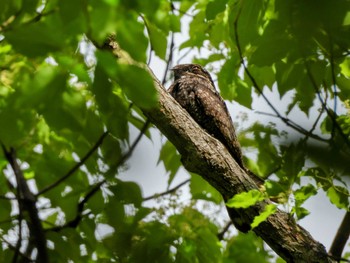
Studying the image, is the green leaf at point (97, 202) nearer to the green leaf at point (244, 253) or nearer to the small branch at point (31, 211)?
the small branch at point (31, 211)

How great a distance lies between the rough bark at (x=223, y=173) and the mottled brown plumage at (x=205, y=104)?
79 cm

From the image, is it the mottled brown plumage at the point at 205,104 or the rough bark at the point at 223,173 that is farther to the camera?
the mottled brown plumage at the point at 205,104

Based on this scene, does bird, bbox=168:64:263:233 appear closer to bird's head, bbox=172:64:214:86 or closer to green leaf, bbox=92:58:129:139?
bird's head, bbox=172:64:214:86

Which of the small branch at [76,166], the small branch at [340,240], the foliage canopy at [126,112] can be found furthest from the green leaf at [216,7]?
the small branch at [340,240]

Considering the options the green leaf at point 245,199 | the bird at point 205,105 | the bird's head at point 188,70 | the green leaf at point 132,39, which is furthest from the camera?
the bird's head at point 188,70

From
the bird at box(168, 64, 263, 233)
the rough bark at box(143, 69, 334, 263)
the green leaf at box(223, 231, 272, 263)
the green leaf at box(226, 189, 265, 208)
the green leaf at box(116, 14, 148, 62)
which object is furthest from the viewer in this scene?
the bird at box(168, 64, 263, 233)

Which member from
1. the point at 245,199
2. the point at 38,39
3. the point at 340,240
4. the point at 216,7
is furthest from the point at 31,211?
the point at 340,240

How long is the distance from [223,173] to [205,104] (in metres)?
1.41

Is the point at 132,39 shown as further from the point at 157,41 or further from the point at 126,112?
the point at 157,41

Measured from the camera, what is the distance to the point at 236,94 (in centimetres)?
344

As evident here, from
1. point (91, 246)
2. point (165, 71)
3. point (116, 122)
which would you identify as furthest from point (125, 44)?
point (165, 71)

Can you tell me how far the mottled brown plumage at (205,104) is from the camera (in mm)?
4297

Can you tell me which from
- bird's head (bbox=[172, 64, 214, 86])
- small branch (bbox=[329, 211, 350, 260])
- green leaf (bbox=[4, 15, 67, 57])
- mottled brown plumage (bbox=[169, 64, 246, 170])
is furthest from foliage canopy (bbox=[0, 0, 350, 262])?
bird's head (bbox=[172, 64, 214, 86])

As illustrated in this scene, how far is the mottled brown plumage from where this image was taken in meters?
4.30
